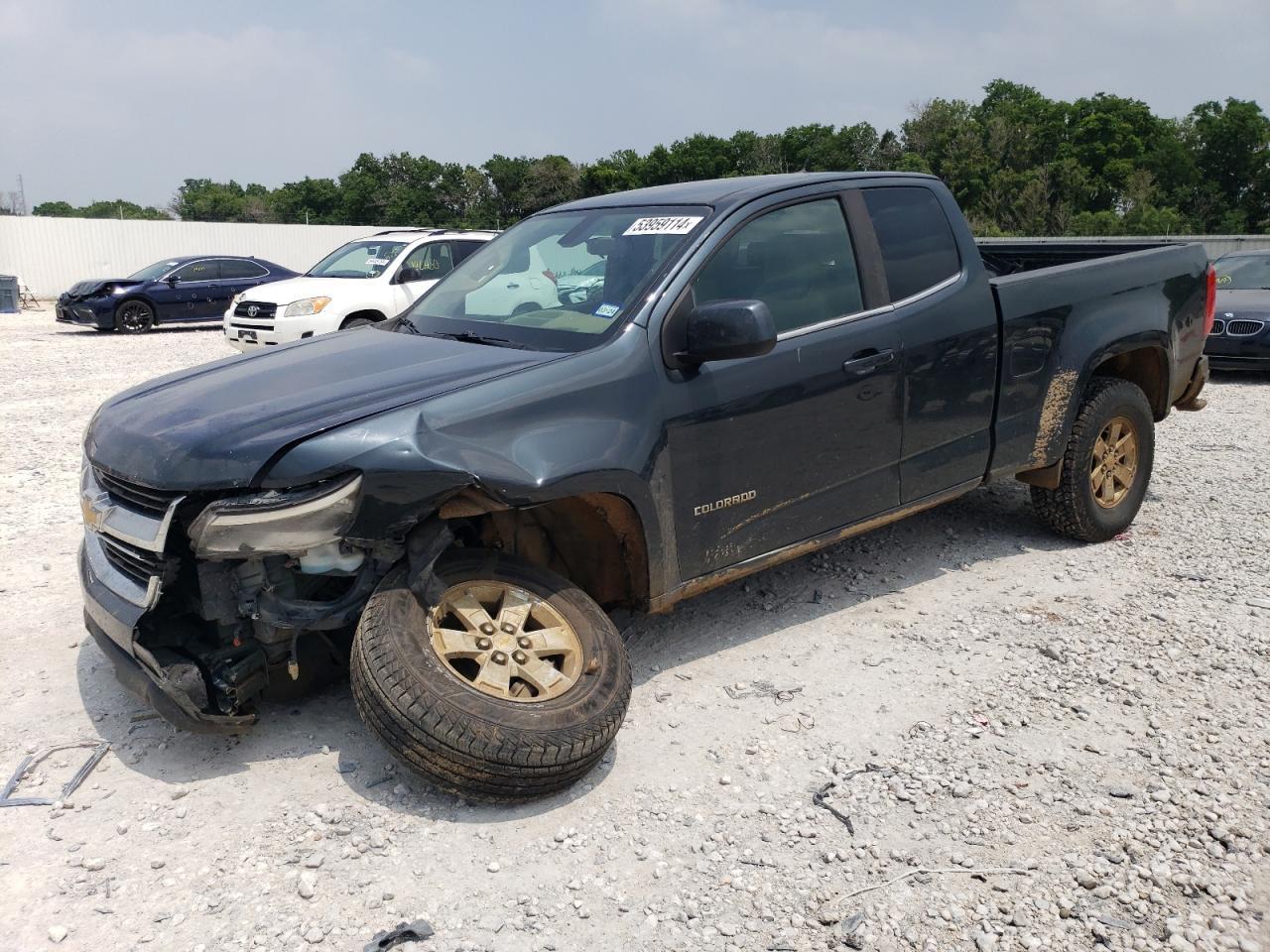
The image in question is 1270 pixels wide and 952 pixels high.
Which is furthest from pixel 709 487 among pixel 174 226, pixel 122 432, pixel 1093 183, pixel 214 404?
pixel 1093 183

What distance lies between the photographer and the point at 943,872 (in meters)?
2.82

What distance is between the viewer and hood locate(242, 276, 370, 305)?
1182cm

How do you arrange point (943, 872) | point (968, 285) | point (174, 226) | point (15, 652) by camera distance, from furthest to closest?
point (174, 226) < point (968, 285) < point (15, 652) < point (943, 872)

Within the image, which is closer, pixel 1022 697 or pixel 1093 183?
pixel 1022 697

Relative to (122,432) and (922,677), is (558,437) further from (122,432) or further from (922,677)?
(922,677)

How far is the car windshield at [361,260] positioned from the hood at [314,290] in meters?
0.19

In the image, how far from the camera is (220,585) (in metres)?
3.05

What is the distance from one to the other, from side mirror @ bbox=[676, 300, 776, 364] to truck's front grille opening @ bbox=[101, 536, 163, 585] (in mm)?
1850

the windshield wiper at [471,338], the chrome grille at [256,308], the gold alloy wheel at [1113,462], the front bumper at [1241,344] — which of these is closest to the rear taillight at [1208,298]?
the gold alloy wheel at [1113,462]

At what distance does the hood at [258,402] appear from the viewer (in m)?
3.02

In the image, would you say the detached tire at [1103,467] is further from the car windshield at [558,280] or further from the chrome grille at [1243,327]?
the chrome grille at [1243,327]

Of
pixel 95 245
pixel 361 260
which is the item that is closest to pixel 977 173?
pixel 95 245

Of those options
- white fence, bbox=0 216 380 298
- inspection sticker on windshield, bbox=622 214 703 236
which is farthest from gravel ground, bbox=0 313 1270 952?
white fence, bbox=0 216 380 298

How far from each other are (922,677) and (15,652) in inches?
145
